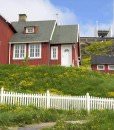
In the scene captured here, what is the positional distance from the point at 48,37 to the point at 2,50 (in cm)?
544

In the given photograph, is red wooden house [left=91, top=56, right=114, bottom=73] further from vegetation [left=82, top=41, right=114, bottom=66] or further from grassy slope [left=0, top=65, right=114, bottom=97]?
grassy slope [left=0, top=65, right=114, bottom=97]

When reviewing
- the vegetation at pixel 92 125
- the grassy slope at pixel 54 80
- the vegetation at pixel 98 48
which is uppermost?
the vegetation at pixel 98 48

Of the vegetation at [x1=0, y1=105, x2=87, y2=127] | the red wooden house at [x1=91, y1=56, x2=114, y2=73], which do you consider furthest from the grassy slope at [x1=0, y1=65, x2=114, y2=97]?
the red wooden house at [x1=91, y1=56, x2=114, y2=73]

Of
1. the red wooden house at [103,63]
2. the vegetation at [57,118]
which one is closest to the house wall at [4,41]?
the vegetation at [57,118]

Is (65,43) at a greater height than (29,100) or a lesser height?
greater

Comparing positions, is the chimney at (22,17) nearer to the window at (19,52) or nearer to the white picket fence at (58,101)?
the window at (19,52)

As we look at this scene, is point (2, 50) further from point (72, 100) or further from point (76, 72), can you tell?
point (72, 100)

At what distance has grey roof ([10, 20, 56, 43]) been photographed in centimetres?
5144

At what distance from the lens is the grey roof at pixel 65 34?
51.2 meters

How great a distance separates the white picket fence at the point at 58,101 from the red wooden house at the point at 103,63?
51.3m

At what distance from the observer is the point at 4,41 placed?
50594mm

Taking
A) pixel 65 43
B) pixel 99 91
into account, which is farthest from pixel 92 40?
pixel 99 91

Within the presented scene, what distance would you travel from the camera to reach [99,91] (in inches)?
1284

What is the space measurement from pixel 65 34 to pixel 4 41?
7.42 m
